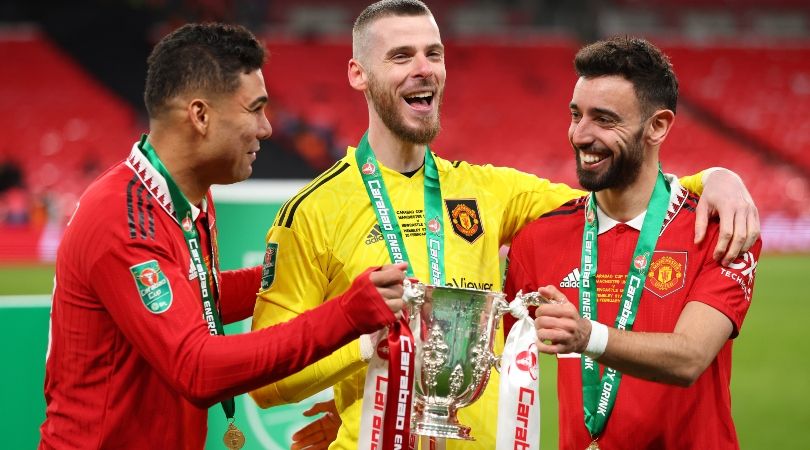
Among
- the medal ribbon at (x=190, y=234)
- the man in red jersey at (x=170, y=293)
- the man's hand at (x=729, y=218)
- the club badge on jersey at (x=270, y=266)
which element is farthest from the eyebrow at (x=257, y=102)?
the man's hand at (x=729, y=218)

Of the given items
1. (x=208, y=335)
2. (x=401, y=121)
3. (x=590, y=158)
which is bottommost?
(x=208, y=335)

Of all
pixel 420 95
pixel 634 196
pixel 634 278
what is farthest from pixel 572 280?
pixel 420 95

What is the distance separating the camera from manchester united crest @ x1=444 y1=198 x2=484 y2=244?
11.3 ft

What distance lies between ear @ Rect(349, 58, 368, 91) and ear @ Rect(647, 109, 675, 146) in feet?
3.15

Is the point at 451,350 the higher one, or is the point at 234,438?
the point at 451,350

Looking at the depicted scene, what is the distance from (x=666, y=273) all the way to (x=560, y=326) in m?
0.58

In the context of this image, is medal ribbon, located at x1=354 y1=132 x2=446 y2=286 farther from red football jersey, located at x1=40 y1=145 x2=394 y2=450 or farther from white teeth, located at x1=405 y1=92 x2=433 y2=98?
red football jersey, located at x1=40 y1=145 x2=394 y2=450

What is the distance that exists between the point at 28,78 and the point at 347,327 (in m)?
21.0

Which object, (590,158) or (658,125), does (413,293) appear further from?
(658,125)

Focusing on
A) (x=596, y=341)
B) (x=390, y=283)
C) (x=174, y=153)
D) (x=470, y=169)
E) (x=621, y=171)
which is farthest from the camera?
(x=470, y=169)

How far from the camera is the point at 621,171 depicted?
3303 millimetres

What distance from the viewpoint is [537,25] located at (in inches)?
960

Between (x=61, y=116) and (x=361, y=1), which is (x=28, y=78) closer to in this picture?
(x=61, y=116)

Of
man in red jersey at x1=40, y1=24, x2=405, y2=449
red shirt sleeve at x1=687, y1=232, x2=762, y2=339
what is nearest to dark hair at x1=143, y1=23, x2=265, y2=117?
man in red jersey at x1=40, y1=24, x2=405, y2=449
